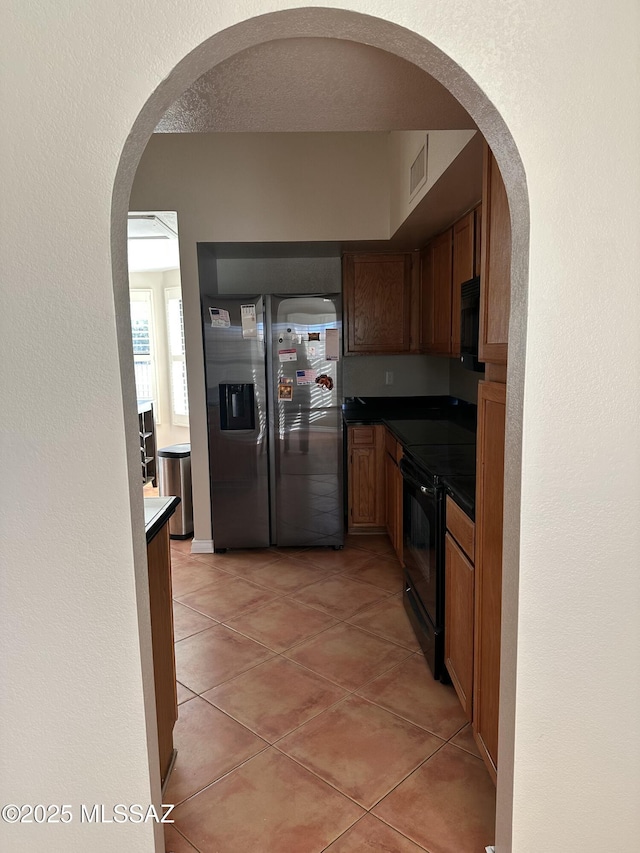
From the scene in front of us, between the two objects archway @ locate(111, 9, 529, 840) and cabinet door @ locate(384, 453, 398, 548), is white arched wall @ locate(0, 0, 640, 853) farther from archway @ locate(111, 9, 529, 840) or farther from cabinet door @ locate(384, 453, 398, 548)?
cabinet door @ locate(384, 453, 398, 548)

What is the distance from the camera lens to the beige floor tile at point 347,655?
2.59 m

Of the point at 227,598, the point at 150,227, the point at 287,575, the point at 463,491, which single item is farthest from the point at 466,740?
the point at 150,227

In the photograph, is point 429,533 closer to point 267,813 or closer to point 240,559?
point 267,813

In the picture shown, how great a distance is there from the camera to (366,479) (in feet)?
14.3

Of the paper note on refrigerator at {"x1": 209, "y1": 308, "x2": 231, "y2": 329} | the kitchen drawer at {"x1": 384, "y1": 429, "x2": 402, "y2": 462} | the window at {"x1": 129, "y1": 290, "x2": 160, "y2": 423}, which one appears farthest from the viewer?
the window at {"x1": 129, "y1": 290, "x2": 160, "y2": 423}

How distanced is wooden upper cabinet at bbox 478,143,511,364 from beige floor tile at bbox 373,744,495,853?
139 centimetres

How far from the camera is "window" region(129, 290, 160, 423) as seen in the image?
7184 mm

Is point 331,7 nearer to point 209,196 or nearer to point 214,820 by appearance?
point 214,820

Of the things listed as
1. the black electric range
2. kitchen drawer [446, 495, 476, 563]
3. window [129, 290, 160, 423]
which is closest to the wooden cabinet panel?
the black electric range

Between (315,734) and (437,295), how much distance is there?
2.76 metres

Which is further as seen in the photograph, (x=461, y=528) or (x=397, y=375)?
(x=397, y=375)

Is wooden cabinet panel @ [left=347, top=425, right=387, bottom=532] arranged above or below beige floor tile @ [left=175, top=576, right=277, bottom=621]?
above

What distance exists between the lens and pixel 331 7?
1.17 m

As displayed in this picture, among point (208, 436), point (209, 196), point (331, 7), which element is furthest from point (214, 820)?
point (209, 196)
